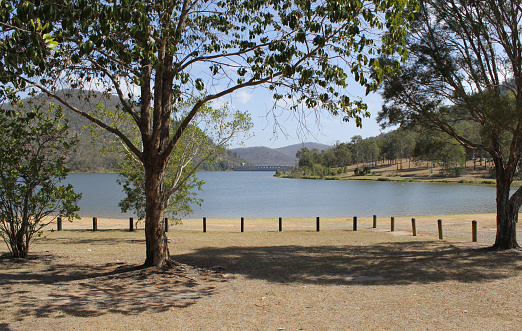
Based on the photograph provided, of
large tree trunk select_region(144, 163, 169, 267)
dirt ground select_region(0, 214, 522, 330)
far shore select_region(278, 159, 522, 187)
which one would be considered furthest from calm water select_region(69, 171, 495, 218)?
large tree trunk select_region(144, 163, 169, 267)

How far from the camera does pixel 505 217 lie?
477 inches

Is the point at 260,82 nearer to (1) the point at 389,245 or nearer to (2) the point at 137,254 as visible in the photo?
(2) the point at 137,254

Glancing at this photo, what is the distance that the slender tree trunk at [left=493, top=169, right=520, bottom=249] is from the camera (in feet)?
39.5

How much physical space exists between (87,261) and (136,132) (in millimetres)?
7771

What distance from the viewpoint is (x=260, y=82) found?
8594mm

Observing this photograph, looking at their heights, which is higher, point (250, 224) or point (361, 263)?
point (361, 263)

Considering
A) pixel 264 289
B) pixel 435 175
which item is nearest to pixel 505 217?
pixel 264 289

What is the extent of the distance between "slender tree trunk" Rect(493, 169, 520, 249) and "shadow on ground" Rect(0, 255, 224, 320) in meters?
8.72

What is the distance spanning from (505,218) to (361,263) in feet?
16.6

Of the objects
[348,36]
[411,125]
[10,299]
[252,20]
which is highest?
[252,20]

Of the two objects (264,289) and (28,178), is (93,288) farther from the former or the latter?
(28,178)

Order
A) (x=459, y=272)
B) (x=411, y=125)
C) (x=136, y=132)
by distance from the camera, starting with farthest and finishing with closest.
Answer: (x=136, y=132) < (x=411, y=125) < (x=459, y=272)

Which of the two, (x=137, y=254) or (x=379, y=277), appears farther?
(x=137, y=254)

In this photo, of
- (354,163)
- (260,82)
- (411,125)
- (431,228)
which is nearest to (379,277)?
(260,82)
